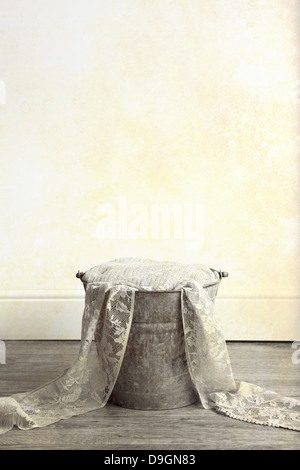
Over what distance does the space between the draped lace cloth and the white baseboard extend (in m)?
1.10

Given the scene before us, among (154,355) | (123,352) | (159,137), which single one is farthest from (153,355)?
(159,137)

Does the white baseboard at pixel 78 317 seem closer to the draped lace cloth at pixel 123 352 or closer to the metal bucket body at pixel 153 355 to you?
the draped lace cloth at pixel 123 352

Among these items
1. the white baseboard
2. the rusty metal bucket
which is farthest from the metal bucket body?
the white baseboard

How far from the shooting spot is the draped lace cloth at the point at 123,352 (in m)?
2.38

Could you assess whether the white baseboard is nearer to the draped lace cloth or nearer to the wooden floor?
the wooden floor

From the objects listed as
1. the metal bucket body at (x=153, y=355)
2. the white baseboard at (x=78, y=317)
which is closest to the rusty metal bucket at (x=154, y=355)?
the metal bucket body at (x=153, y=355)

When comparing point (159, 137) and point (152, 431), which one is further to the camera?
point (159, 137)

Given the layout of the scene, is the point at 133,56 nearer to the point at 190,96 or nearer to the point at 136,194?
the point at 190,96

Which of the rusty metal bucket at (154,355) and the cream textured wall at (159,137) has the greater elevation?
the cream textured wall at (159,137)

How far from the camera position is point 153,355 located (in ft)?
7.90

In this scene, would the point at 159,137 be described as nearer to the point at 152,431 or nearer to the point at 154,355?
the point at 154,355

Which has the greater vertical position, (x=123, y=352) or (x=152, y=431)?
(x=123, y=352)

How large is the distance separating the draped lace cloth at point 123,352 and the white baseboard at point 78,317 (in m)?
1.10

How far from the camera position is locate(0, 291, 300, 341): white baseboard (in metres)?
3.64
